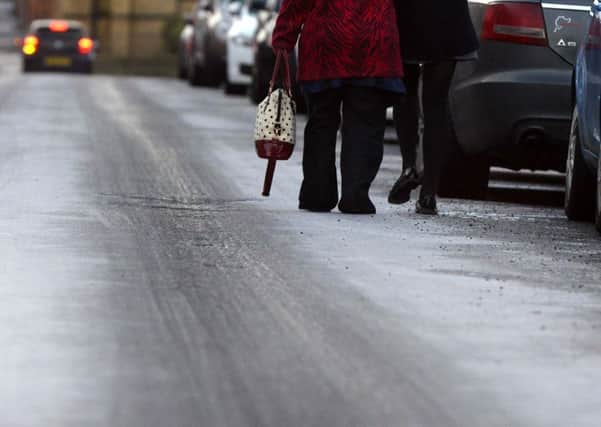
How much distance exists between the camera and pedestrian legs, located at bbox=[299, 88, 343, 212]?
1092 centimetres

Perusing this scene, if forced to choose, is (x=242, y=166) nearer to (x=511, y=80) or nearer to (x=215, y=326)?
(x=511, y=80)

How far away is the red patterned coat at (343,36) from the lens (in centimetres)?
1086

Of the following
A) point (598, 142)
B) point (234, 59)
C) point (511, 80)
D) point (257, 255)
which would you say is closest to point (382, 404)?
point (257, 255)

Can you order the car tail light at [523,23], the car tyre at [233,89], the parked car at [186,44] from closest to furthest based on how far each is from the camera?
the car tail light at [523,23] < the car tyre at [233,89] < the parked car at [186,44]

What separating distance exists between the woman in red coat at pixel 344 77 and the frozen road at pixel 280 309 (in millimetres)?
205

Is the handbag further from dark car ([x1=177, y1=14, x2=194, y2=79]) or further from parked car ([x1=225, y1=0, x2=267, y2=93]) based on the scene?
dark car ([x1=177, y1=14, x2=194, y2=79])

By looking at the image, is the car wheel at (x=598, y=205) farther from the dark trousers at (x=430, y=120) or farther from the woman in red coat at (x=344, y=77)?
the woman in red coat at (x=344, y=77)

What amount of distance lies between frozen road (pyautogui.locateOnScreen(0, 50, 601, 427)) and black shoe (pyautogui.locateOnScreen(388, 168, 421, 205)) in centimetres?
9

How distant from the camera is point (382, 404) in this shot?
5352 millimetres

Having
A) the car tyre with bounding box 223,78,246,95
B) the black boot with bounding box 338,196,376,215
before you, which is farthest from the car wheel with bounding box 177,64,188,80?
the black boot with bounding box 338,196,376,215

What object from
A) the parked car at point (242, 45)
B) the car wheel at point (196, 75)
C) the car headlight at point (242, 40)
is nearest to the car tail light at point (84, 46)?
the car wheel at point (196, 75)

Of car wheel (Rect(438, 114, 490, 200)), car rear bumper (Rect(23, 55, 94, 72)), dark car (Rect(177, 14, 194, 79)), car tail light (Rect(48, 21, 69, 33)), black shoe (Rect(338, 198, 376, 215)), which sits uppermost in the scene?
black shoe (Rect(338, 198, 376, 215))

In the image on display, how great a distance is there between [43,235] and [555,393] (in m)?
4.12

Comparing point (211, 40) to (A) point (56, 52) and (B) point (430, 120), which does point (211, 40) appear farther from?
(B) point (430, 120)
